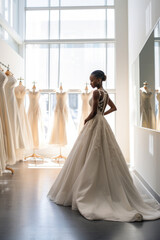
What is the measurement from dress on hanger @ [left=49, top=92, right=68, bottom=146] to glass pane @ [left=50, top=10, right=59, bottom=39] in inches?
83.1

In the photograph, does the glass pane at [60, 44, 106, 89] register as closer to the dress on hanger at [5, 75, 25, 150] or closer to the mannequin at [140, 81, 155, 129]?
the dress on hanger at [5, 75, 25, 150]

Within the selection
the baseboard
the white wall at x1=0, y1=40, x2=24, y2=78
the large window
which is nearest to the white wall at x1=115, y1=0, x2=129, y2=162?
→ the large window

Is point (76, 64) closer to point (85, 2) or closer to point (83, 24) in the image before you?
point (83, 24)

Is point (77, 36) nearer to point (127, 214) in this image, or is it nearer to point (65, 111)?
point (65, 111)

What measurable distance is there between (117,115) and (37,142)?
7.54ft

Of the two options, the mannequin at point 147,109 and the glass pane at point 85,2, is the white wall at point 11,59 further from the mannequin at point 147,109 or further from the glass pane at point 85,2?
the mannequin at point 147,109

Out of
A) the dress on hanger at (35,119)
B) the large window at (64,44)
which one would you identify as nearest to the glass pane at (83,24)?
the large window at (64,44)

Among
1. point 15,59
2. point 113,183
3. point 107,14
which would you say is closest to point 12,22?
point 15,59

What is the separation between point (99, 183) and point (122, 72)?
5.13m

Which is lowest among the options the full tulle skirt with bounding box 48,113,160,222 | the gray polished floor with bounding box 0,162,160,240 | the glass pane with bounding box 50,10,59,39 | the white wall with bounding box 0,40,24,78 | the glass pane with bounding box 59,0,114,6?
the gray polished floor with bounding box 0,162,160,240

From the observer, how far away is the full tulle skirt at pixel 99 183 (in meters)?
2.95

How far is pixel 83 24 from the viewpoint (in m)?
8.37

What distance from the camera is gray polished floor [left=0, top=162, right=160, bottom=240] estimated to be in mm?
2445

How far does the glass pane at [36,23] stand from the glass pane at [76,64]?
2.70ft
